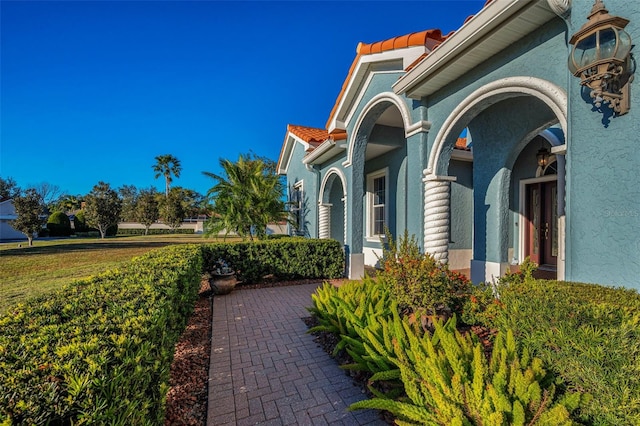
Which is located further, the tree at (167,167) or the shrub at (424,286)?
the tree at (167,167)

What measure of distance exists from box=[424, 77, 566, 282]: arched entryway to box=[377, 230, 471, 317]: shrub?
4.11 ft

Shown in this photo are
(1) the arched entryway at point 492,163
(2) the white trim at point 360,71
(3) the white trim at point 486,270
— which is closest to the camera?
(1) the arched entryway at point 492,163

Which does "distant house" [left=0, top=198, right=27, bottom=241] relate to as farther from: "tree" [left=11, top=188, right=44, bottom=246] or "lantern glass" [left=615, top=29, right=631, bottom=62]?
"lantern glass" [left=615, top=29, right=631, bottom=62]

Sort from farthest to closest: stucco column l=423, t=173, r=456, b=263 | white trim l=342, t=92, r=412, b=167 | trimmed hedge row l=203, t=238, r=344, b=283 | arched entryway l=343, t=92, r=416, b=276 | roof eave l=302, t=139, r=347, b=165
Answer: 1. roof eave l=302, t=139, r=347, b=165
2. trimmed hedge row l=203, t=238, r=344, b=283
3. arched entryway l=343, t=92, r=416, b=276
4. white trim l=342, t=92, r=412, b=167
5. stucco column l=423, t=173, r=456, b=263

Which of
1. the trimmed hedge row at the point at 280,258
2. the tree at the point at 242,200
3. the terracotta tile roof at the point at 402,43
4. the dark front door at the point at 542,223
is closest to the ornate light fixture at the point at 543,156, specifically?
the dark front door at the point at 542,223

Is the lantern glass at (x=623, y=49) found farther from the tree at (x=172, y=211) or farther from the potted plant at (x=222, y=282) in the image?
the tree at (x=172, y=211)

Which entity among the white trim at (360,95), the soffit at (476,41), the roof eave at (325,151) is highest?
the white trim at (360,95)

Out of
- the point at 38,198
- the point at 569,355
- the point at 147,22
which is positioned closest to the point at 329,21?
the point at 147,22

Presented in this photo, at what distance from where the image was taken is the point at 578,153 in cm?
306

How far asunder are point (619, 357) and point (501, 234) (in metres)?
4.96

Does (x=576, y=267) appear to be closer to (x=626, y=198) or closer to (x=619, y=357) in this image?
(x=626, y=198)

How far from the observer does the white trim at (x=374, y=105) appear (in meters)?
5.81

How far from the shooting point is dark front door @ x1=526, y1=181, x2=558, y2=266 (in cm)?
753

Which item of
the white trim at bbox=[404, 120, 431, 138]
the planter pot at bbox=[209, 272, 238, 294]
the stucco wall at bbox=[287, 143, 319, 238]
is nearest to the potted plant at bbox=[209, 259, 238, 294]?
the planter pot at bbox=[209, 272, 238, 294]
